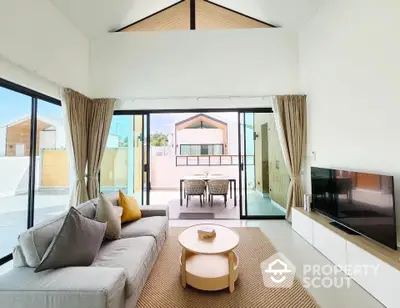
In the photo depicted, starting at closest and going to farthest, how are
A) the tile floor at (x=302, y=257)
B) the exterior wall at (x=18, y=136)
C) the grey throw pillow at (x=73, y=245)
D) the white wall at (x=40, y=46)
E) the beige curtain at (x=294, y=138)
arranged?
the grey throw pillow at (x=73, y=245)
the tile floor at (x=302, y=257)
the white wall at (x=40, y=46)
the exterior wall at (x=18, y=136)
the beige curtain at (x=294, y=138)

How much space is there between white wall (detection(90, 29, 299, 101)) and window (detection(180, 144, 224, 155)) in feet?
20.3

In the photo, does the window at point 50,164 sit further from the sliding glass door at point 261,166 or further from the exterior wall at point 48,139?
the sliding glass door at point 261,166

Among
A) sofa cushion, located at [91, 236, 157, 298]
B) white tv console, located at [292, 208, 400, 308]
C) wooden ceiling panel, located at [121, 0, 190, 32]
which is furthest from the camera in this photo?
wooden ceiling panel, located at [121, 0, 190, 32]

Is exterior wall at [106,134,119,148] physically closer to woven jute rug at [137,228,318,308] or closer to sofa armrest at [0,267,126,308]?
woven jute rug at [137,228,318,308]

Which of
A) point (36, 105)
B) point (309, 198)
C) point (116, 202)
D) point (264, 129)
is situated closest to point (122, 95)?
point (36, 105)

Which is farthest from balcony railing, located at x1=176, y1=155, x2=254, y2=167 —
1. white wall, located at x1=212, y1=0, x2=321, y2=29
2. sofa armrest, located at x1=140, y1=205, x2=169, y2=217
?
sofa armrest, located at x1=140, y1=205, x2=169, y2=217

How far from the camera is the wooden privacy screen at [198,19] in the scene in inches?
176

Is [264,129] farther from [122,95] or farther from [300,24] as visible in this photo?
[122,95]

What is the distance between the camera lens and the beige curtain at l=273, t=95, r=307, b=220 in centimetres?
414

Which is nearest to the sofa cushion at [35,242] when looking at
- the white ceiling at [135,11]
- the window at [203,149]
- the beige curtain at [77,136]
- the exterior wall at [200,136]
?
the beige curtain at [77,136]

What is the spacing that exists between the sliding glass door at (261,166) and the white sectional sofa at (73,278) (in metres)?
2.86

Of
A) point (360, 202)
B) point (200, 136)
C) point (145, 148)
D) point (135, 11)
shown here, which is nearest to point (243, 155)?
point (145, 148)

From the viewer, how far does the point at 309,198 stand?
366 centimetres

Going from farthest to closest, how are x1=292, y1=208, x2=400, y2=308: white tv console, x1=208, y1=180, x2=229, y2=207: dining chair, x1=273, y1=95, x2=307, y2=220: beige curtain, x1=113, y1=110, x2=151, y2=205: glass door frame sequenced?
x1=208, y1=180, x2=229, y2=207: dining chair → x1=113, y1=110, x2=151, y2=205: glass door frame → x1=273, y1=95, x2=307, y2=220: beige curtain → x1=292, y1=208, x2=400, y2=308: white tv console
